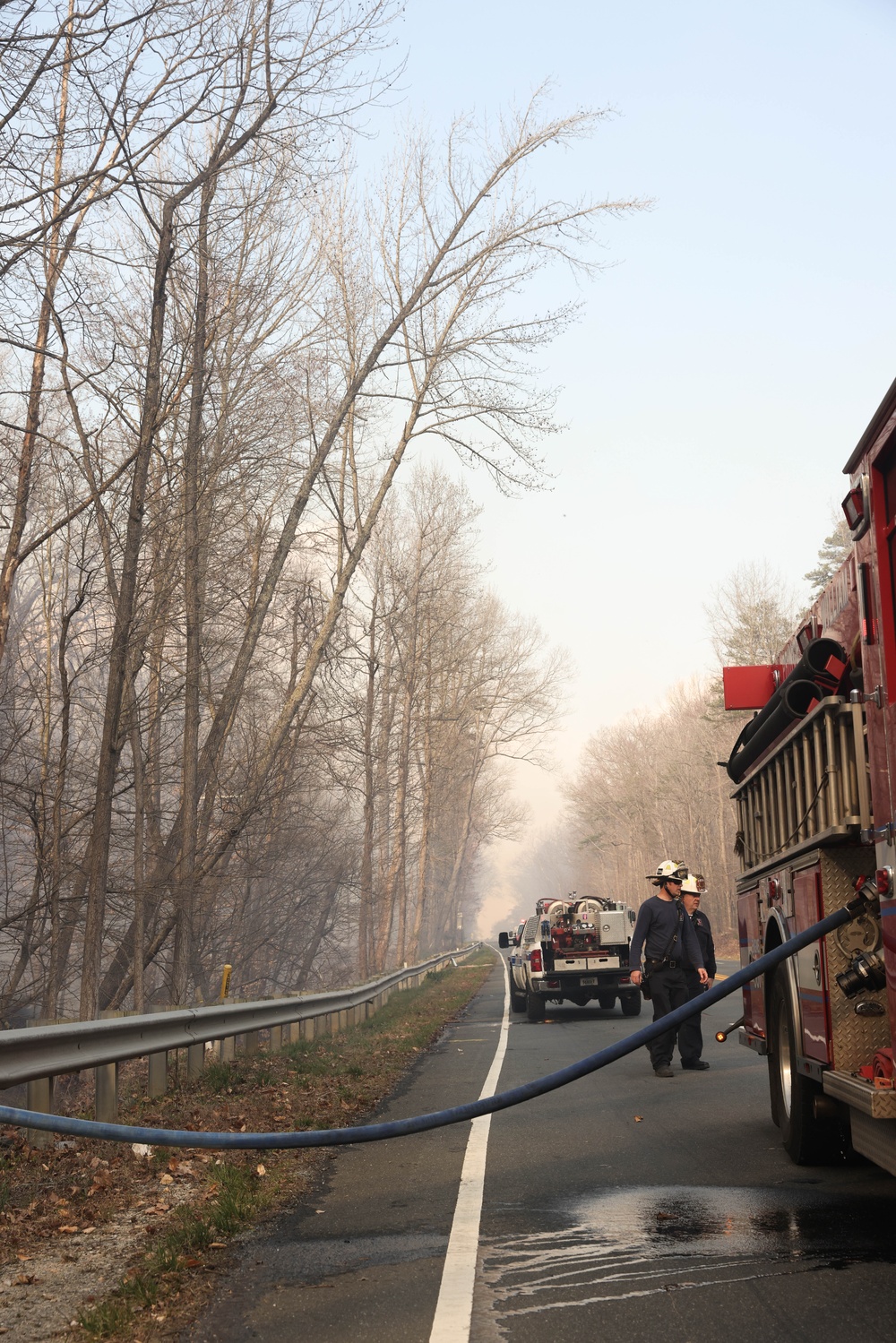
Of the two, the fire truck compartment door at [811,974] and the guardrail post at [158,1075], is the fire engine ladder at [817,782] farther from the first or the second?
the guardrail post at [158,1075]

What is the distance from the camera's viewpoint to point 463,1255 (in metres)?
5.20

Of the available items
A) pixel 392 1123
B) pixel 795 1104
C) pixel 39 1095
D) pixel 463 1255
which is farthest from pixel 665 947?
pixel 463 1255

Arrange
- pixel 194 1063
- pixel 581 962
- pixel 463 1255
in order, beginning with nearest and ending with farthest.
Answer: pixel 463 1255
pixel 194 1063
pixel 581 962

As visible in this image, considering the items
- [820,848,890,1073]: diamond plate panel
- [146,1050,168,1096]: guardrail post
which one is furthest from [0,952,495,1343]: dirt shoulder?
[820,848,890,1073]: diamond plate panel

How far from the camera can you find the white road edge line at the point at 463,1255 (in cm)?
425

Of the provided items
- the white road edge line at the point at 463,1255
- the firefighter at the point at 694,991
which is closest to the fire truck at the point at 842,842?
the white road edge line at the point at 463,1255

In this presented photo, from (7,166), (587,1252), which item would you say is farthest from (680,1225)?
(7,166)

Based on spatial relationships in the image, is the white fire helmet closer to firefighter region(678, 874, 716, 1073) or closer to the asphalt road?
firefighter region(678, 874, 716, 1073)

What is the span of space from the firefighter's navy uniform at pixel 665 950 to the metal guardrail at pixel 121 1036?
3.66 meters

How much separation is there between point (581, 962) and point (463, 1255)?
1494 centimetres

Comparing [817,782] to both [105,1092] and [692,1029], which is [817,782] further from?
[692,1029]

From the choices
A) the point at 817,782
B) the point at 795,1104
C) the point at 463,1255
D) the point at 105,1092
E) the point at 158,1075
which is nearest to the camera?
the point at 463,1255

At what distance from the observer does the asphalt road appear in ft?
14.1

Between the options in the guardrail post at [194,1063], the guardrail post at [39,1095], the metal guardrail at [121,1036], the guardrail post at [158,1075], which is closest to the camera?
the metal guardrail at [121,1036]
